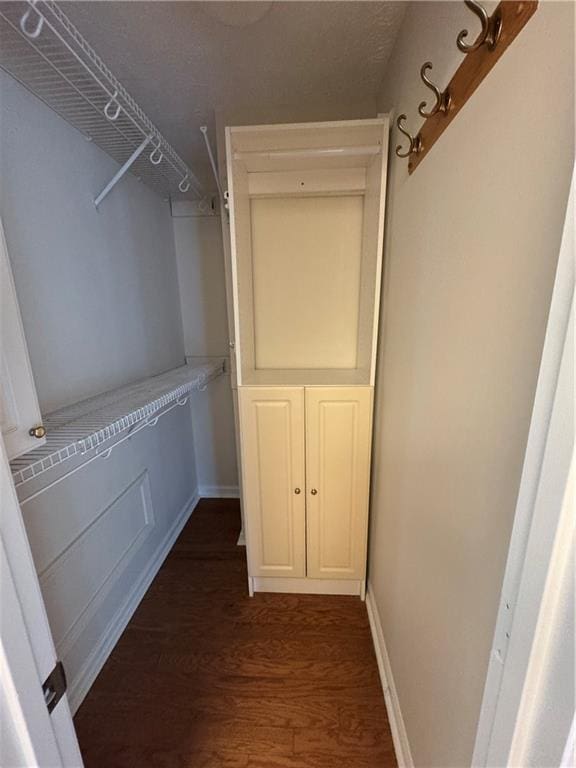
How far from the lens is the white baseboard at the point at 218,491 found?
2838mm

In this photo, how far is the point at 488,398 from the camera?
62 centimetres

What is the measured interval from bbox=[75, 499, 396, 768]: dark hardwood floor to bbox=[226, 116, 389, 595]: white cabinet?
0.69ft

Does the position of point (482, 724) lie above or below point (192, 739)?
above

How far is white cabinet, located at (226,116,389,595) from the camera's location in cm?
145

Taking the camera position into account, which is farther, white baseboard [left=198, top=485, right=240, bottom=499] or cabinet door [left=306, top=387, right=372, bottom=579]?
white baseboard [left=198, top=485, right=240, bottom=499]

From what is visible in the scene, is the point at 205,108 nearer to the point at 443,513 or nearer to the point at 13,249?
the point at 13,249

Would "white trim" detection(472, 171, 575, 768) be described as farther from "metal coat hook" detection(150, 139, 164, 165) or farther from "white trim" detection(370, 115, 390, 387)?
"metal coat hook" detection(150, 139, 164, 165)

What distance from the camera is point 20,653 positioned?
477 mm

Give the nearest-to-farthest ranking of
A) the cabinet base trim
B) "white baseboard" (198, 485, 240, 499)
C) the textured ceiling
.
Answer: the textured ceiling, the cabinet base trim, "white baseboard" (198, 485, 240, 499)

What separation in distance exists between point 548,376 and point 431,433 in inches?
20.6

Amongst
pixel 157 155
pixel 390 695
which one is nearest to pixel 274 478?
pixel 390 695

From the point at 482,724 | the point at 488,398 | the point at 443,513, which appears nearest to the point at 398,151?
the point at 488,398

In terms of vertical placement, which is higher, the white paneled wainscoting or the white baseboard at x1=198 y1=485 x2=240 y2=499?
the white paneled wainscoting

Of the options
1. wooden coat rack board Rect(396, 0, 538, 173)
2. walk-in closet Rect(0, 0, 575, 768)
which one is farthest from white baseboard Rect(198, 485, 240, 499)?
wooden coat rack board Rect(396, 0, 538, 173)
